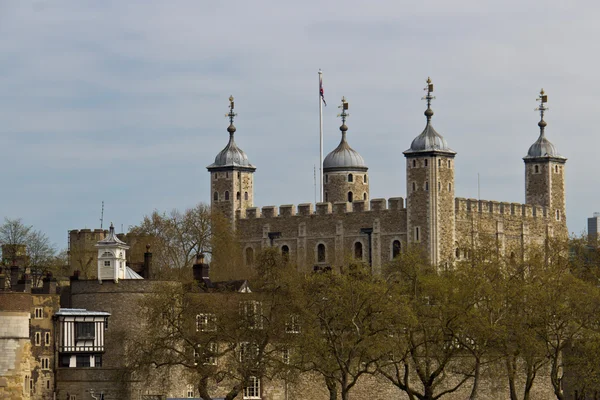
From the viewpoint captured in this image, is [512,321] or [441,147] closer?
[512,321]

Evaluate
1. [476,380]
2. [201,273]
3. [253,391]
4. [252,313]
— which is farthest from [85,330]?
[476,380]

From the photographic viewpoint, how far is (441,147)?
377 ft

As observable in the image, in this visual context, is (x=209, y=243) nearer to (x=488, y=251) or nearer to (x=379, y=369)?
(x=488, y=251)

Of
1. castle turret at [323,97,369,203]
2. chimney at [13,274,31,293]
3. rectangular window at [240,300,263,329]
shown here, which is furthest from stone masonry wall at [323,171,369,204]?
rectangular window at [240,300,263,329]

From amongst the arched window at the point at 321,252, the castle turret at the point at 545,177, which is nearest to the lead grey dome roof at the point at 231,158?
the arched window at the point at 321,252

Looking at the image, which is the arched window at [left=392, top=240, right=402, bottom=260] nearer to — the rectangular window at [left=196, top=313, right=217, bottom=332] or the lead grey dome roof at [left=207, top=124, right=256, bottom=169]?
the lead grey dome roof at [left=207, top=124, right=256, bottom=169]

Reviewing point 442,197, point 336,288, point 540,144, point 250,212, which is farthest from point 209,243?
point 336,288

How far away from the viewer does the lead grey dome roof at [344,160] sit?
12631 cm

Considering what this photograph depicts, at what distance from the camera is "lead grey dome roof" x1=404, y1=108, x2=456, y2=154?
115m

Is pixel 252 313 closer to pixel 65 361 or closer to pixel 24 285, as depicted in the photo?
pixel 65 361

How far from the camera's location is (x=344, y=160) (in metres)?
127

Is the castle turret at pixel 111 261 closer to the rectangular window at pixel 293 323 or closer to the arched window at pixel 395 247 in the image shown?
the rectangular window at pixel 293 323

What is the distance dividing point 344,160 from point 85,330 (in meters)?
49.2

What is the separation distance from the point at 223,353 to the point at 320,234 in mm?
46981
